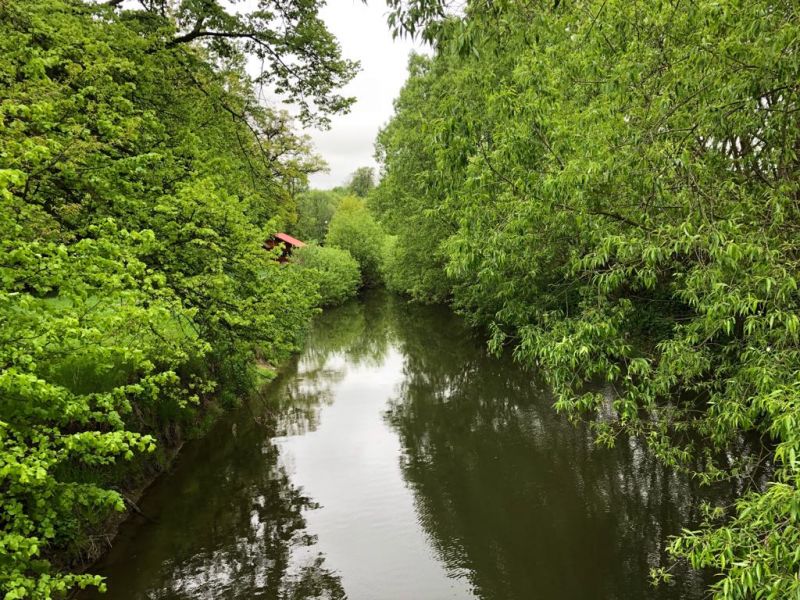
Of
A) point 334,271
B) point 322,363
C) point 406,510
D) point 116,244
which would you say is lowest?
point 406,510

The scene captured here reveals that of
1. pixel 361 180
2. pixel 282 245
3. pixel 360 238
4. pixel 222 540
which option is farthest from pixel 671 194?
pixel 361 180

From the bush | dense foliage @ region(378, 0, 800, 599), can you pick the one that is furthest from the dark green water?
the bush

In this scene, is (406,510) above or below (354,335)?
below

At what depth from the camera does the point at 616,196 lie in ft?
27.2

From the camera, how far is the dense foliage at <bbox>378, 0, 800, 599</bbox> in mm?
5508

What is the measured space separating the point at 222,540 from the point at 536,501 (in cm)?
715

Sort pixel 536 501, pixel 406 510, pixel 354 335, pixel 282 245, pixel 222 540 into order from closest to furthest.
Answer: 1. pixel 222 540
2. pixel 536 501
3. pixel 406 510
4. pixel 282 245
5. pixel 354 335

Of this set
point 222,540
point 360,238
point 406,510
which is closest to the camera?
point 222,540

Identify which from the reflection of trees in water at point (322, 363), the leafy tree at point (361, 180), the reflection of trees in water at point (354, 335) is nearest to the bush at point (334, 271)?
the reflection of trees in water at point (354, 335)

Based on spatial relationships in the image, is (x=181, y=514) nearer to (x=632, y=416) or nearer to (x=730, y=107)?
(x=632, y=416)

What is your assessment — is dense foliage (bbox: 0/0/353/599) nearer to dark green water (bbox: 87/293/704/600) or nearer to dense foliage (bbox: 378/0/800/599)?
dark green water (bbox: 87/293/704/600)

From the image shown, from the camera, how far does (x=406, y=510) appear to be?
38.7ft

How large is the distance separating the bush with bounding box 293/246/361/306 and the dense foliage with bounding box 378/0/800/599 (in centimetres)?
3330

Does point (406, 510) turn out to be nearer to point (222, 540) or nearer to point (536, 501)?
point (536, 501)
